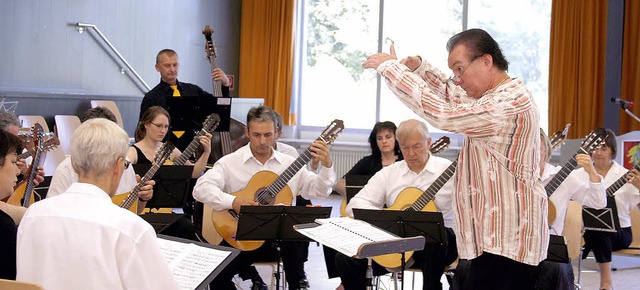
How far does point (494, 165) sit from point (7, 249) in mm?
1544

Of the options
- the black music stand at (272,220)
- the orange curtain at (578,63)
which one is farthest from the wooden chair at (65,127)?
the orange curtain at (578,63)

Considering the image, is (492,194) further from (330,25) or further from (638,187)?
(330,25)

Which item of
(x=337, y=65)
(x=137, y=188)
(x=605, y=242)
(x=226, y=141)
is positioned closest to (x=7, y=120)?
(x=137, y=188)

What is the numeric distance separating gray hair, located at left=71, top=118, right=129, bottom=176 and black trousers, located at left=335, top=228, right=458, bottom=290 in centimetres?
279

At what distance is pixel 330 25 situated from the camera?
12133 millimetres

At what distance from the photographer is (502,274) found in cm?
277

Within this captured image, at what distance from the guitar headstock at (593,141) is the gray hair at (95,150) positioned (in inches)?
159

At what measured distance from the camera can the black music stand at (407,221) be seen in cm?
446

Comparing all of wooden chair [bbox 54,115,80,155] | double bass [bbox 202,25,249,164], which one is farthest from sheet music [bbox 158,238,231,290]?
wooden chair [bbox 54,115,80,155]

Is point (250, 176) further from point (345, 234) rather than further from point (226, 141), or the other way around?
point (226, 141)

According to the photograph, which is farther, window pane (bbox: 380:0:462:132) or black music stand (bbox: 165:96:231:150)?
window pane (bbox: 380:0:462:132)

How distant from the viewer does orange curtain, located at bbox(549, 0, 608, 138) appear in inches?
396

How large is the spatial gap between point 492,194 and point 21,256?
4.61ft

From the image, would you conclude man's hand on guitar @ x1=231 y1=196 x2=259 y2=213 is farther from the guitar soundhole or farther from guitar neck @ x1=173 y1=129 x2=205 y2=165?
guitar neck @ x1=173 y1=129 x2=205 y2=165
